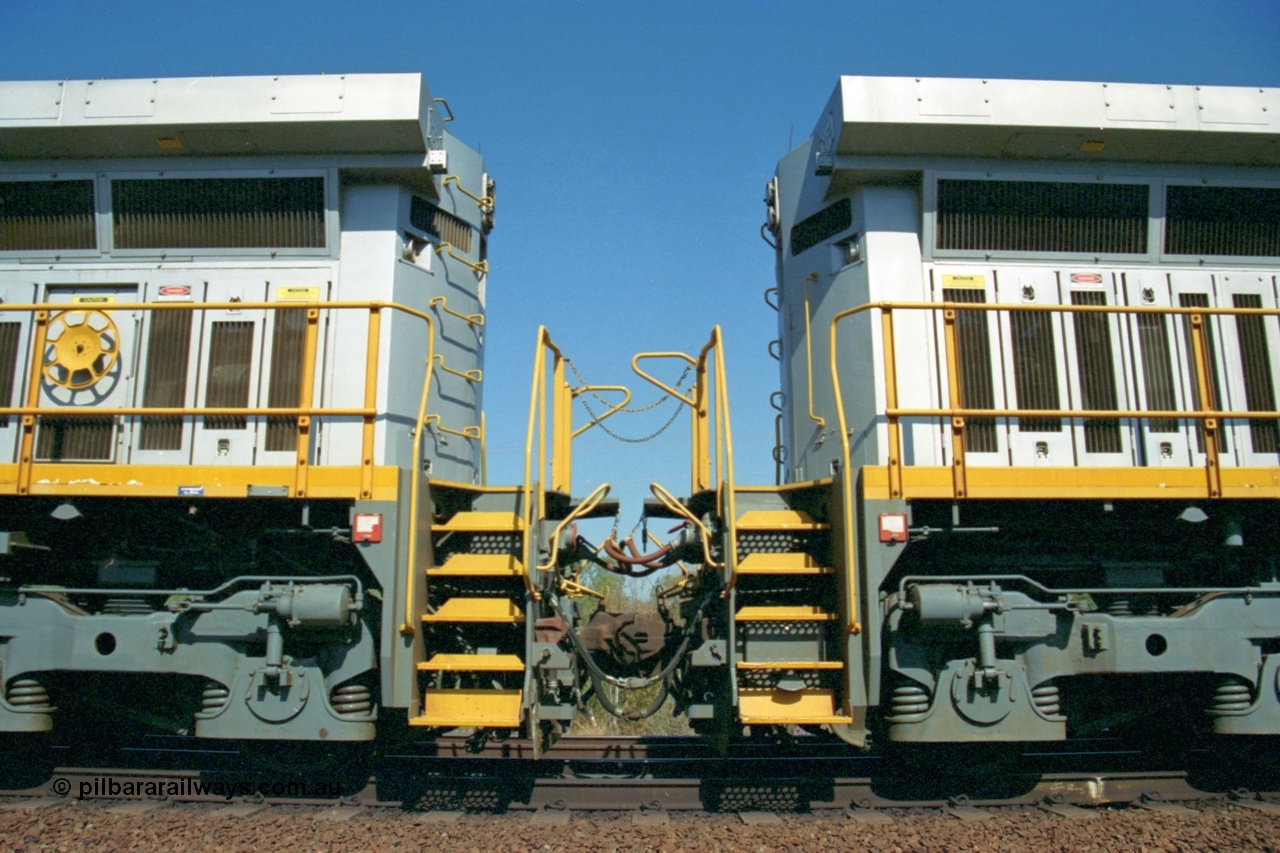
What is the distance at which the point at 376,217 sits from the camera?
6359mm

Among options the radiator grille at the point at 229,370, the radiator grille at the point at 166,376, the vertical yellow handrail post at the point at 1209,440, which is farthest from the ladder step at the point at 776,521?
the radiator grille at the point at 166,376

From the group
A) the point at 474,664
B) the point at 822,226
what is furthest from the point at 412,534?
the point at 822,226

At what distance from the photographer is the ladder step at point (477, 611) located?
527cm

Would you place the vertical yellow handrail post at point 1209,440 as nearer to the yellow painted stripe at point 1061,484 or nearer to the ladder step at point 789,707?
the yellow painted stripe at point 1061,484

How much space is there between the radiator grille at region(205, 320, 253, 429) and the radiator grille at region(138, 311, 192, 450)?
0.18 m

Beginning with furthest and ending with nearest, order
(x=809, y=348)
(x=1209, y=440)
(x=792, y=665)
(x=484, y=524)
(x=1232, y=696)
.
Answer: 1. (x=809, y=348)
2. (x=484, y=524)
3. (x=1209, y=440)
4. (x=1232, y=696)
5. (x=792, y=665)

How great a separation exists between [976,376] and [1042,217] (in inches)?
54.3

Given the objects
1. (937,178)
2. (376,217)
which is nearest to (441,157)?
(376,217)

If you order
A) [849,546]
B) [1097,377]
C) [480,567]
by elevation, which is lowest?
[480,567]

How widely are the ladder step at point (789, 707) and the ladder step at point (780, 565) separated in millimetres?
706

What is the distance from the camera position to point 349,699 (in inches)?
209

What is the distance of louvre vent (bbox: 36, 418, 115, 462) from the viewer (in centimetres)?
598

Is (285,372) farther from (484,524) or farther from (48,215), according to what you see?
(48,215)

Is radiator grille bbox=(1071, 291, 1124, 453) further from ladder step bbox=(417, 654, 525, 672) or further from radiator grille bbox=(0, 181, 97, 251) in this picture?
radiator grille bbox=(0, 181, 97, 251)
